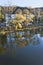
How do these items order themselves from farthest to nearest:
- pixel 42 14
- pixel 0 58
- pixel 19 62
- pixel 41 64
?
pixel 42 14
pixel 0 58
pixel 19 62
pixel 41 64

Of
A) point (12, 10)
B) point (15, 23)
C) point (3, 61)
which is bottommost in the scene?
point (3, 61)

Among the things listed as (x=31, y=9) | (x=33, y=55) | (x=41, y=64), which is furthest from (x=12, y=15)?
(x=41, y=64)

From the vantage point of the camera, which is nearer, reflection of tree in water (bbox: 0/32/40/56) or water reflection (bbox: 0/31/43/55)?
reflection of tree in water (bbox: 0/32/40/56)

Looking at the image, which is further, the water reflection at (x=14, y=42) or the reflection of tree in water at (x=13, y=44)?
the water reflection at (x=14, y=42)

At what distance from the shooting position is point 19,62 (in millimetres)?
4492

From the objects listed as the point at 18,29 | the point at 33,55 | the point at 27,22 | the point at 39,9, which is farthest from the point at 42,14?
the point at 33,55

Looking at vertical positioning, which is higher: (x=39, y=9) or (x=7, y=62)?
(x=39, y=9)

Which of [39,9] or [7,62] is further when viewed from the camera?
[39,9]

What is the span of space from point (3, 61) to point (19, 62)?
1.59 ft

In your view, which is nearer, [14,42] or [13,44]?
[13,44]

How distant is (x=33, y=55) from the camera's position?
16.7ft

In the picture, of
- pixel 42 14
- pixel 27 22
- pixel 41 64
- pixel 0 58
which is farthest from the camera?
pixel 42 14

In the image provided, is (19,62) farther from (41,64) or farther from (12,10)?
(12,10)

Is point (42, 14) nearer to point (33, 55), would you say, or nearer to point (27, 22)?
point (27, 22)
